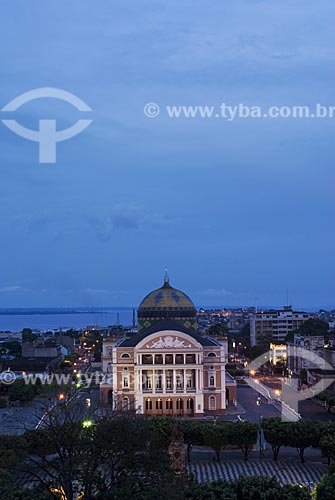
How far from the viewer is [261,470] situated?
31.3 metres

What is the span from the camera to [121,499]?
1841 cm

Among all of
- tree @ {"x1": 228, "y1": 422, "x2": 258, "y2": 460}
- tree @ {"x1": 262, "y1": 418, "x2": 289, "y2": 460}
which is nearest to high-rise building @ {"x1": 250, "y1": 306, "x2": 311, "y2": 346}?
tree @ {"x1": 228, "y1": 422, "x2": 258, "y2": 460}

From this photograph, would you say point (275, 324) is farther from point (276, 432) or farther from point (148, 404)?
point (276, 432)

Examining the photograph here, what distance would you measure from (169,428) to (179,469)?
31.5ft

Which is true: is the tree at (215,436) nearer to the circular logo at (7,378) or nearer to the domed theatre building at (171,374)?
the domed theatre building at (171,374)

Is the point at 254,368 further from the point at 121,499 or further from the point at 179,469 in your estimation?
the point at 121,499

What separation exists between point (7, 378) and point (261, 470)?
103ft

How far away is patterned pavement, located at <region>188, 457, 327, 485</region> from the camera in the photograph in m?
29.8

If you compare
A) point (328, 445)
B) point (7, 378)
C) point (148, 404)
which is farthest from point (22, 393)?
point (328, 445)

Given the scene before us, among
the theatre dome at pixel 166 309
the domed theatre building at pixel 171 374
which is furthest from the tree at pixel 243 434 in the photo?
the theatre dome at pixel 166 309

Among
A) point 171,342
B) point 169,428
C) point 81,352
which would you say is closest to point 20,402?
point 171,342

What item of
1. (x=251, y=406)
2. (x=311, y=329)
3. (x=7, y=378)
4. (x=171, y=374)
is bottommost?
(x=251, y=406)

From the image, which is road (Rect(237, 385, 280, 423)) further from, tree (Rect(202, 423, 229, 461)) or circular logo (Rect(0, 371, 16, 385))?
circular logo (Rect(0, 371, 16, 385))

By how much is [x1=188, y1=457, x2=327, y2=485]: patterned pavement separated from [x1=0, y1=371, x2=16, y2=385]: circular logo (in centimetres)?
2727
